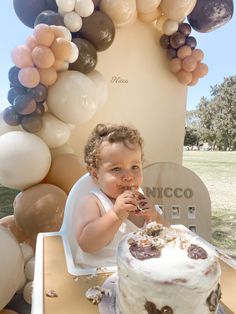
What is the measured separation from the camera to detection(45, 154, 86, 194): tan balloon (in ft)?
6.40

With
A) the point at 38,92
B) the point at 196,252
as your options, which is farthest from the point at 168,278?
the point at 38,92

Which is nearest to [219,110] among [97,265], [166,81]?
[166,81]

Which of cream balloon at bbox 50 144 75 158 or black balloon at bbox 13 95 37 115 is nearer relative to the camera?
black balloon at bbox 13 95 37 115

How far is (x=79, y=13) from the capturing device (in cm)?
191

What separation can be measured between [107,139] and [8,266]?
813 mm

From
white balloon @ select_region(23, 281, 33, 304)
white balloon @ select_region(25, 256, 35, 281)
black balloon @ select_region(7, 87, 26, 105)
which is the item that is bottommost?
white balloon @ select_region(23, 281, 33, 304)

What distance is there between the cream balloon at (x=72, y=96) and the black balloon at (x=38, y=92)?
5 cm

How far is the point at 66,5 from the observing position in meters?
1.88

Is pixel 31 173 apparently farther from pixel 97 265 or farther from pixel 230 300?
pixel 230 300

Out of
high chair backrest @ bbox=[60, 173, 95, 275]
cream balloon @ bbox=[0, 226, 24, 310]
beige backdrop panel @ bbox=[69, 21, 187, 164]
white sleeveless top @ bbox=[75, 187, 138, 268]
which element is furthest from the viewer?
beige backdrop panel @ bbox=[69, 21, 187, 164]

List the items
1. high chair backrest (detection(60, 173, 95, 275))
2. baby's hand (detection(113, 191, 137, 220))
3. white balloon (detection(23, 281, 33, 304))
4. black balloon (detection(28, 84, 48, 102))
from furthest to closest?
black balloon (detection(28, 84, 48, 102)) < white balloon (detection(23, 281, 33, 304)) < high chair backrest (detection(60, 173, 95, 275)) < baby's hand (detection(113, 191, 137, 220))

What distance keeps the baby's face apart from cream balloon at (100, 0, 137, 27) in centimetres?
134

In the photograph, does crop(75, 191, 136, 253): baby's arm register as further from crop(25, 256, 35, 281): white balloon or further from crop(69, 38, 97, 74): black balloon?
crop(69, 38, 97, 74): black balloon

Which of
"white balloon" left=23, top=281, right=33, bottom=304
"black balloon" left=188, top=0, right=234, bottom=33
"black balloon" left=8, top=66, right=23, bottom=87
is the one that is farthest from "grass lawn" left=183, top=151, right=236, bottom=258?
"black balloon" left=8, top=66, right=23, bottom=87
